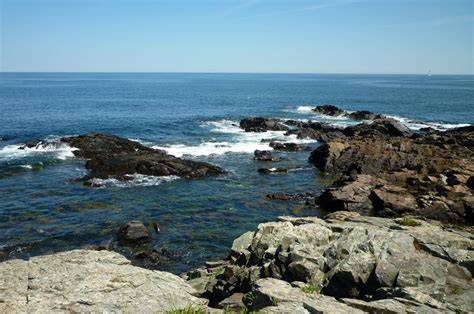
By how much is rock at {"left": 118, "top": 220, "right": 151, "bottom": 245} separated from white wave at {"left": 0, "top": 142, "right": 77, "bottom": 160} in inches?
958

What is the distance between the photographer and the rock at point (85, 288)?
1034 cm

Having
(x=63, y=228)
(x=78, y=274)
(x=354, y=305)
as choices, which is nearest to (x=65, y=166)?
(x=63, y=228)

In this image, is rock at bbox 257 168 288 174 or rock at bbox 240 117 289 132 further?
rock at bbox 240 117 289 132

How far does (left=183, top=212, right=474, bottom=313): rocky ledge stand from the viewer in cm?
1076

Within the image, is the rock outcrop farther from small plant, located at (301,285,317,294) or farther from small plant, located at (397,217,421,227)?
small plant, located at (301,285,317,294)

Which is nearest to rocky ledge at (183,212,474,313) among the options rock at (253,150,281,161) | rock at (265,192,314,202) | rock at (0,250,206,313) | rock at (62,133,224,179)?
rock at (0,250,206,313)

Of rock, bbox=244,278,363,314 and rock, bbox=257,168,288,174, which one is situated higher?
rock, bbox=244,278,363,314

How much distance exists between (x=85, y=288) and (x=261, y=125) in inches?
2390

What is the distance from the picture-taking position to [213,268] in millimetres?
Answer: 19406

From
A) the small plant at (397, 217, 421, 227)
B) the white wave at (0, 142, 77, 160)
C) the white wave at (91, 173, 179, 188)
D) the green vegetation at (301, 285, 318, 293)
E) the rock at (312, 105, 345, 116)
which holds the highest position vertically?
the rock at (312, 105, 345, 116)

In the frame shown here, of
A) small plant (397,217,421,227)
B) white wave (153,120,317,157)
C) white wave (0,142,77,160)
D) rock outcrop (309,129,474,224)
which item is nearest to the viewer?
small plant (397,217,421,227)

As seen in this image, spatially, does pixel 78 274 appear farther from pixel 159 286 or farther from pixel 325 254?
pixel 325 254

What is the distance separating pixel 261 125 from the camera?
70500mm

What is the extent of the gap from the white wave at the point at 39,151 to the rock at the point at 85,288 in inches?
1422
